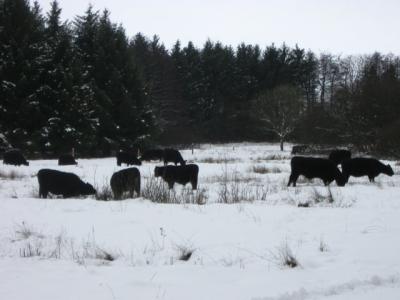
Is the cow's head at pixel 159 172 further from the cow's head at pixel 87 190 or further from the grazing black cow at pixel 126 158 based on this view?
the grazing black cow at pixel 126 158

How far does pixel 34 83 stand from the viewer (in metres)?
33.0

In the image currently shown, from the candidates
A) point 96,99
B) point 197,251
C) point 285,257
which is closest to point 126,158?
point 96,99

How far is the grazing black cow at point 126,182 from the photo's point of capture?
38.4 ft

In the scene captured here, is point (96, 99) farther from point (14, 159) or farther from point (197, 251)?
point (197, 251)

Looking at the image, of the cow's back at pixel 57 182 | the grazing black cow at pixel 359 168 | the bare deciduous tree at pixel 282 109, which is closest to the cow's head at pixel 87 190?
the cow's back at pixel 57 182

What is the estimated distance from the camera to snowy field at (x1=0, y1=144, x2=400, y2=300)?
15.2ft

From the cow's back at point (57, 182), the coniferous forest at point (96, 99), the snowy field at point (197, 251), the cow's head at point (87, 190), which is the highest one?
the coniferous forest at point (96, 99)

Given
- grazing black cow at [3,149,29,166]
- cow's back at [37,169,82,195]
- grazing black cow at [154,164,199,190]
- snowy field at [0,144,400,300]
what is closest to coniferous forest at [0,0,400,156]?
grazing black cow at [3,149,29,166]

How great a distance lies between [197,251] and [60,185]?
6898 mm

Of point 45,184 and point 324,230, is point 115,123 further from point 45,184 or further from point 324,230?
point 324,230

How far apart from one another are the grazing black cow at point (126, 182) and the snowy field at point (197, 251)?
233cm

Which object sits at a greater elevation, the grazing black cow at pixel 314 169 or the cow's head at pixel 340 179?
the grazing black cow at pixel 314 169

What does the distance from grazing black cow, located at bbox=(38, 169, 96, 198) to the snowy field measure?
2.14 m

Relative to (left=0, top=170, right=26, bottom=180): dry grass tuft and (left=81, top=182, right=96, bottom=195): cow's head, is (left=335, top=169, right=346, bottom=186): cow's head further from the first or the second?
(left=0, top=170, right=26, bottom=180): dry grass tuft
